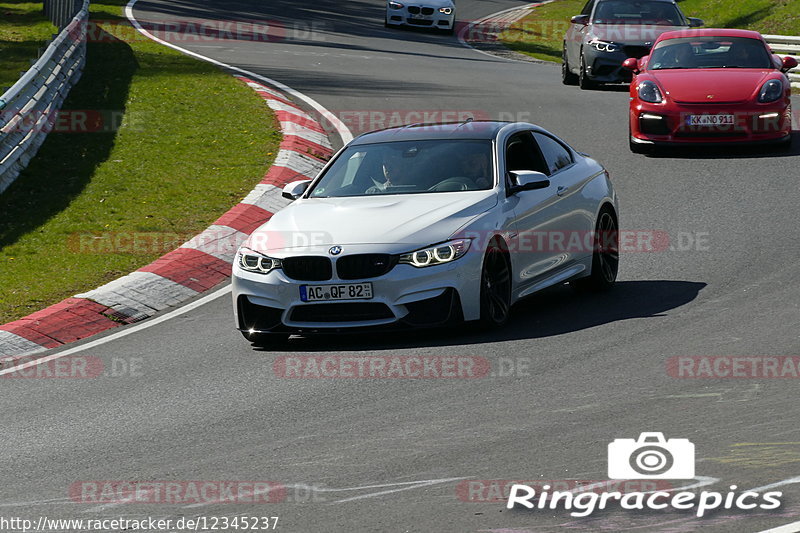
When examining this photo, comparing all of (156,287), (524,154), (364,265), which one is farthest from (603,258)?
(156,287)

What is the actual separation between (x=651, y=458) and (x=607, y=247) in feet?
16.4

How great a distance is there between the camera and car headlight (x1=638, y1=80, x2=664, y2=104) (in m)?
17.4

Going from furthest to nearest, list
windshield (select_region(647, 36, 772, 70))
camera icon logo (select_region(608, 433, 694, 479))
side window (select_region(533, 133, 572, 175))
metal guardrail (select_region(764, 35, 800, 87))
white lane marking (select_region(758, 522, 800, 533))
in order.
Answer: metal guardrail (select_region(764, 35, 800, 87)) → windshield (select_region(647, 36, 772, 70)) → side window (select_region(533, 133, 572, 175)) → camera icon logo (select_region(608, 433, 694, 479)) → white lane marking (select_region(758, 522, 800, 533))

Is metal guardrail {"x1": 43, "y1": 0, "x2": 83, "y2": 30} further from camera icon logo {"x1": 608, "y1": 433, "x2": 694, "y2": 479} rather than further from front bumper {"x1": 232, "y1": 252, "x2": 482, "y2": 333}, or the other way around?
camera icon logo {"x1": 608, "y1": 433, "x2": 694, "y2": 479}

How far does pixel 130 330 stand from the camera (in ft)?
35.4

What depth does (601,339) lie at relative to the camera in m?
9.25

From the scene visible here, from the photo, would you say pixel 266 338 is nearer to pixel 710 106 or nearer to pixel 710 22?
pixel 710 106

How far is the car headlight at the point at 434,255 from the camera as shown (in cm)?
917

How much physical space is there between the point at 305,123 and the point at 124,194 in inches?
182

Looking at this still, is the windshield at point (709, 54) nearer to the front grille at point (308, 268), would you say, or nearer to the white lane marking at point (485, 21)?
the front grille at point (308, 268)

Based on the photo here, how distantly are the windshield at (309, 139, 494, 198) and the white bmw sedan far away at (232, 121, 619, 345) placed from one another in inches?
0.4

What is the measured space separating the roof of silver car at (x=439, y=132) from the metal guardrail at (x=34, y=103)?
5.98m

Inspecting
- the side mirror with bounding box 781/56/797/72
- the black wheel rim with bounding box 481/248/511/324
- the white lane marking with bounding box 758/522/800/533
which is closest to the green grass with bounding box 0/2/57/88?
the side mirror with bounding box 781/56/797/72

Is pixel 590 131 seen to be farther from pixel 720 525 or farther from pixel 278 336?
pixel 720 525
